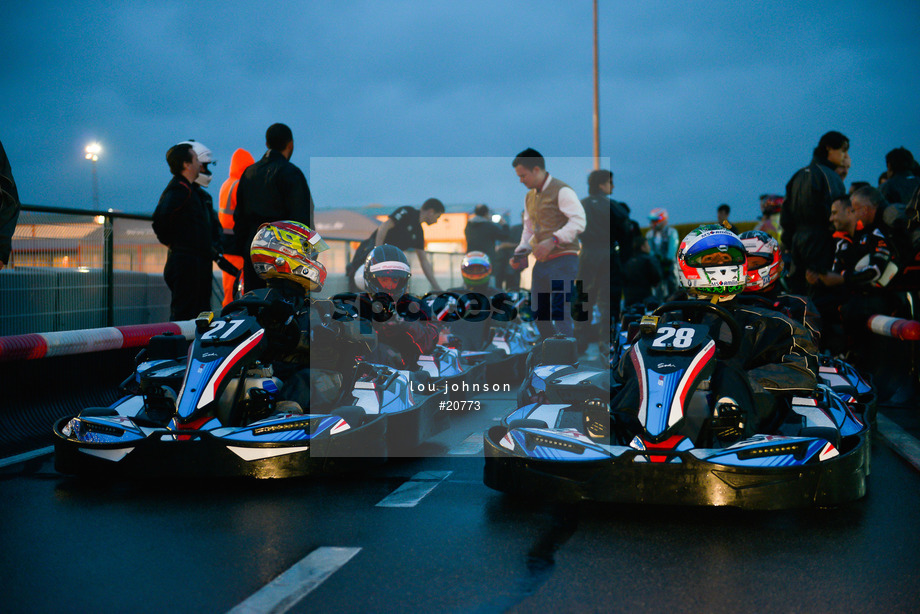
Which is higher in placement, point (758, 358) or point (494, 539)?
point (758, 358)

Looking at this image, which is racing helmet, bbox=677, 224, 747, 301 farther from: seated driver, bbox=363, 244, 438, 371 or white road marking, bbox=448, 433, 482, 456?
seated driver, bbox=363, 244, 438, 371

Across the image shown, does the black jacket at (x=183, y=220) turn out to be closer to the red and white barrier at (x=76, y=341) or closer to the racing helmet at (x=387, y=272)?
the red and white barrier at (x=76, y=341)

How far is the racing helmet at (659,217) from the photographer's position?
1383 cm

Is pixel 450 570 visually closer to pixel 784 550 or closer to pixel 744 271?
pixel 784 550

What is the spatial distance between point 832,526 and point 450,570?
1.59 m

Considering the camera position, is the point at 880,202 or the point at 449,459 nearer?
the point at 449,459

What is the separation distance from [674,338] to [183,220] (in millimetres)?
4609

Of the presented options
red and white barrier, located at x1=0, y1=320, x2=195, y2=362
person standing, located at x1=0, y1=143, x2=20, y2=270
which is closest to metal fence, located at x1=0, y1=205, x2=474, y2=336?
red and white barrier, located at x1=0, y1=320, x2=195, y2=362

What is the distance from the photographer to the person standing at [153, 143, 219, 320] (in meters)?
6.91

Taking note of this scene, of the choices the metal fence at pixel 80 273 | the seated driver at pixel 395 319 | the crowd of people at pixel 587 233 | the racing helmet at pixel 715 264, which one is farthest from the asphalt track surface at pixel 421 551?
the crowd of people at pixel 587 233

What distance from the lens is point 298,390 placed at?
14.8 feet

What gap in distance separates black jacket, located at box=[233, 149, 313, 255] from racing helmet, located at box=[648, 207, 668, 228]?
8.19 metres

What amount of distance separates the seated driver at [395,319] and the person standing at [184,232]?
1592 millimetres

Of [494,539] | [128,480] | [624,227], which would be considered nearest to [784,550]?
[494,539]
